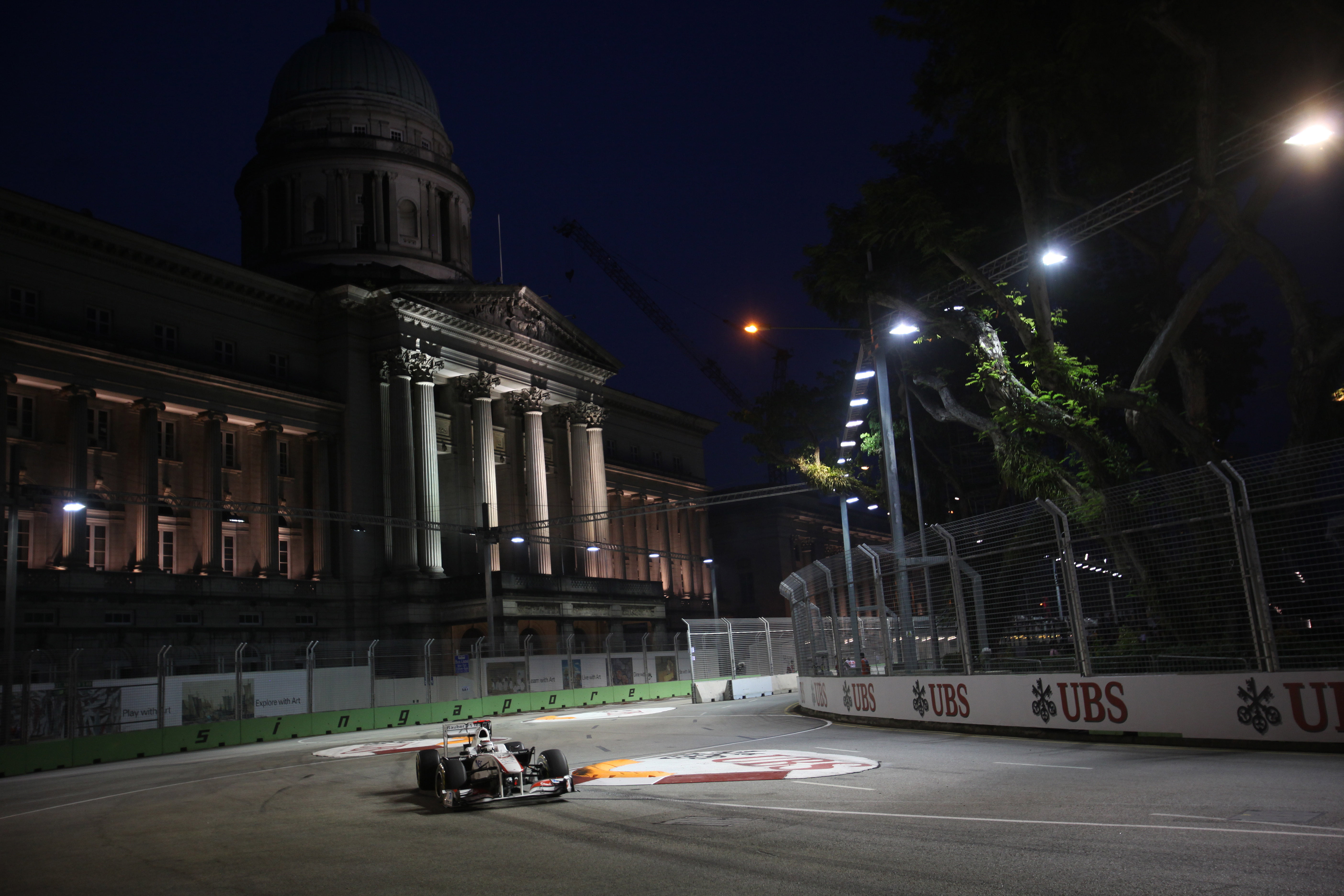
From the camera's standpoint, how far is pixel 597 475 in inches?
2773

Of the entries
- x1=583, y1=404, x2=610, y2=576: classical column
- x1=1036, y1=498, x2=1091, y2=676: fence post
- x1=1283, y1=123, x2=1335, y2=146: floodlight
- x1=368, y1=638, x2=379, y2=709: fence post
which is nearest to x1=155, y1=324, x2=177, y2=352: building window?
x1=368, y1=638, x2=379, y2=709: fence post

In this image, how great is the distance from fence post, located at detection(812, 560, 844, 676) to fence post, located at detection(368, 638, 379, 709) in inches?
700

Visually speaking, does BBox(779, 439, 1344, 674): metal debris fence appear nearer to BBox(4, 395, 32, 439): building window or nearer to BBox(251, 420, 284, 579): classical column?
BBox(251, 420, 284, 579): classical column

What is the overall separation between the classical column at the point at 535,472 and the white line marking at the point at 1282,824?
178 feet

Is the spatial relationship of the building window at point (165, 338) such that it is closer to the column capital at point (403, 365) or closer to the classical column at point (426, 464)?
the column capital at point (403, 365)

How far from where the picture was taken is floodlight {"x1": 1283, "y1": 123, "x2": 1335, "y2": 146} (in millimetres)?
14500

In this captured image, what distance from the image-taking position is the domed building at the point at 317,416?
146 feet

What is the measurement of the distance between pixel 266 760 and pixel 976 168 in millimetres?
28197

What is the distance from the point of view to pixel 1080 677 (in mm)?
16922

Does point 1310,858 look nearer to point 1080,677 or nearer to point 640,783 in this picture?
point 640,783

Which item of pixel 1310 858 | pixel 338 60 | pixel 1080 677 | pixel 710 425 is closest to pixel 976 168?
pixel 1080 677

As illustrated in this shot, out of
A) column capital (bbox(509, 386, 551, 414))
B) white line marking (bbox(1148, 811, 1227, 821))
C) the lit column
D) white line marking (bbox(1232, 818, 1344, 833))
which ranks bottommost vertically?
white line marking (bbox(1148, 811, 1227, 821))

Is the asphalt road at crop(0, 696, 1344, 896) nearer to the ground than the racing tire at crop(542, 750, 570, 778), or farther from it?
nearer to the ground

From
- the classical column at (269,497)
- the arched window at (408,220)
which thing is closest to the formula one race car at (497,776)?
the classical column at (269,497)
